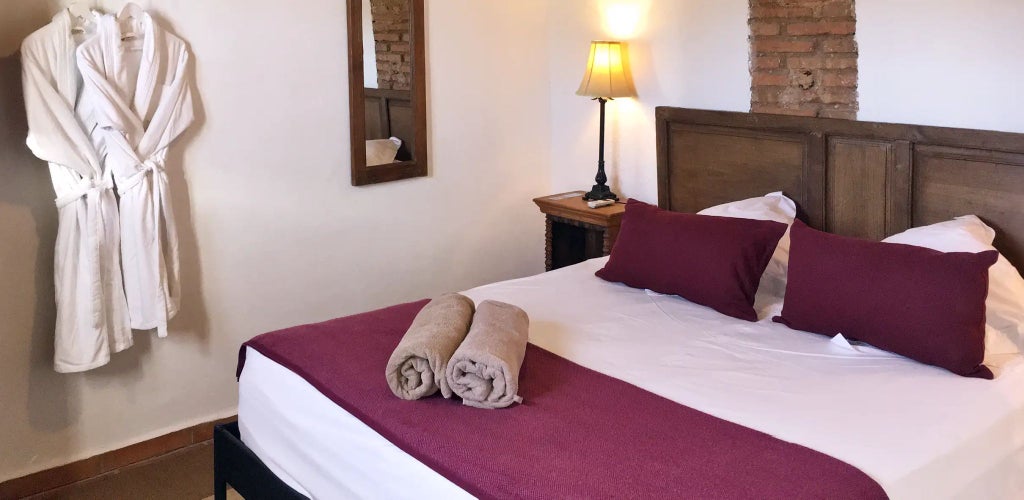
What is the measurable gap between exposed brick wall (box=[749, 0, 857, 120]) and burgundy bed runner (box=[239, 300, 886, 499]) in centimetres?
150

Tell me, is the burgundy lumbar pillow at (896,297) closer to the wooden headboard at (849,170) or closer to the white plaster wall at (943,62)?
the wooden headboard at (849,170)

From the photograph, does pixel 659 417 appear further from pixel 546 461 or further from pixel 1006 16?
pixel 1006 16

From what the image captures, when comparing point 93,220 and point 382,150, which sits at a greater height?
point 382,150

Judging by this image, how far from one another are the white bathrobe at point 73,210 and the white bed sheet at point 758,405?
68 centimetres

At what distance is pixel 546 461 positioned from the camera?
1958 mm

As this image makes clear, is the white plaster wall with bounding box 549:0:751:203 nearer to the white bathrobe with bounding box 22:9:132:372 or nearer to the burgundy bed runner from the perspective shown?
the burgundy bed runner

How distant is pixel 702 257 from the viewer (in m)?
3.05

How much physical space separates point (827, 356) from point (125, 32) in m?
2.46

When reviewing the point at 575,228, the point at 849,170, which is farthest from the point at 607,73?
the point at 849,170

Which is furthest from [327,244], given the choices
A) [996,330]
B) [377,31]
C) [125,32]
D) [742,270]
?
[996,330]

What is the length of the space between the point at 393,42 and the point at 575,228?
1.15m

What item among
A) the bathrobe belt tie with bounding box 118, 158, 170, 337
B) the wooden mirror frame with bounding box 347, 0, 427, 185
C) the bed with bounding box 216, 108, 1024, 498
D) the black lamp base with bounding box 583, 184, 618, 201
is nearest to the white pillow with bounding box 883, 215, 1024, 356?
the bed with bounding box 216, 108, 1024, 498

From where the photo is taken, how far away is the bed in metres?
2.11

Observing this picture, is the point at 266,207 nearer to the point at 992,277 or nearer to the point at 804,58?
the point at 804,58
